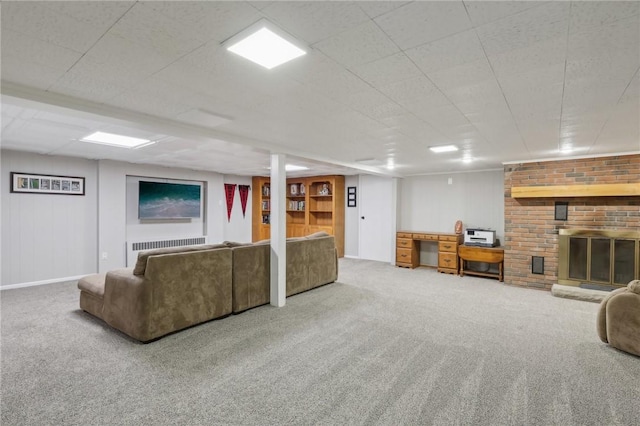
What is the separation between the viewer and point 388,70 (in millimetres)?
1914

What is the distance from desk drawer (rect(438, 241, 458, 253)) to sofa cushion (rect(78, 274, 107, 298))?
18.8 feet

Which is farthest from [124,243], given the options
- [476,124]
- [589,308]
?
[589,308]

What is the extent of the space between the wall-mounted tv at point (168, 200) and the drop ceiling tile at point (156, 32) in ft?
18.5

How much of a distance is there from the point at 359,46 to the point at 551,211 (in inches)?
201

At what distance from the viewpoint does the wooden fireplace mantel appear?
14.7ft

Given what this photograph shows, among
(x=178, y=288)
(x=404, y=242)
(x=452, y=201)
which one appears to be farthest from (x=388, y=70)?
(x=452, y=201)

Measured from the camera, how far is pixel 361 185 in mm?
A: 8227

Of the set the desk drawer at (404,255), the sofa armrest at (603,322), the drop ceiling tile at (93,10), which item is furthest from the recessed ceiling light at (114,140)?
the sofa armrest at (603,322)

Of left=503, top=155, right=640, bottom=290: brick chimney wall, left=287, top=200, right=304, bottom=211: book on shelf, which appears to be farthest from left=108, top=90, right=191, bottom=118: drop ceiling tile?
left=287, top=200, right=304, bottom=211: book on shelf

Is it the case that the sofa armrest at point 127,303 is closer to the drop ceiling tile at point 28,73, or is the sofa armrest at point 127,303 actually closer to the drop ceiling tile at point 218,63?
the drop ceiling tile at point 28,73

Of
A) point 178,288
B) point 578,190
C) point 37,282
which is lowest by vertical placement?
point 37,282

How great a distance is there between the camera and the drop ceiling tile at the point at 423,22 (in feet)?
4.29

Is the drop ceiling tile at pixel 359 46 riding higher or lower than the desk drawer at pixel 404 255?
higher

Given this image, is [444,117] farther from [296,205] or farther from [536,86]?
[296,205]
